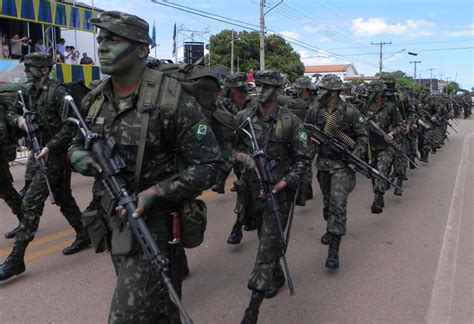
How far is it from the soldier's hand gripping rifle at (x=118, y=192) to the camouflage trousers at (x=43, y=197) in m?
2.11

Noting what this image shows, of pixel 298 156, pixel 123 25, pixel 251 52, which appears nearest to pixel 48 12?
pixel 298 156

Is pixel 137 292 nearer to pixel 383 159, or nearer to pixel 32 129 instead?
pixel 32 129

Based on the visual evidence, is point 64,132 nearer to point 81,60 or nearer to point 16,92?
point 16,92

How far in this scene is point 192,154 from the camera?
7.31 ft

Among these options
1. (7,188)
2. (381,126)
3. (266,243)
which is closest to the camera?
(266,243)

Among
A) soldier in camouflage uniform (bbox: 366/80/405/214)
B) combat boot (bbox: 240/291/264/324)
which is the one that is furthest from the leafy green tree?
combat boot (bbox: 240/291/264/324)

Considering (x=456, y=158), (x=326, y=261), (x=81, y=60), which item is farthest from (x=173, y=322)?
(x=81, y=60)

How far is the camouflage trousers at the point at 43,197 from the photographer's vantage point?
13.3ft

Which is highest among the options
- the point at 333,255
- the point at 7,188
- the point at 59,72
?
the point at 59,72

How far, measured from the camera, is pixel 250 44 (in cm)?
4466

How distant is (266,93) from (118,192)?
1.89 metres

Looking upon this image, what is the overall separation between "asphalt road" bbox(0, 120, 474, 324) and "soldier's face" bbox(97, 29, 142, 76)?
2.02m

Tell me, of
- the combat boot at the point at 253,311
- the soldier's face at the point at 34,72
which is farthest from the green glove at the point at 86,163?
the soldier's face at the point at 34,72

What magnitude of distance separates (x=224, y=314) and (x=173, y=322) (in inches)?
44.5
